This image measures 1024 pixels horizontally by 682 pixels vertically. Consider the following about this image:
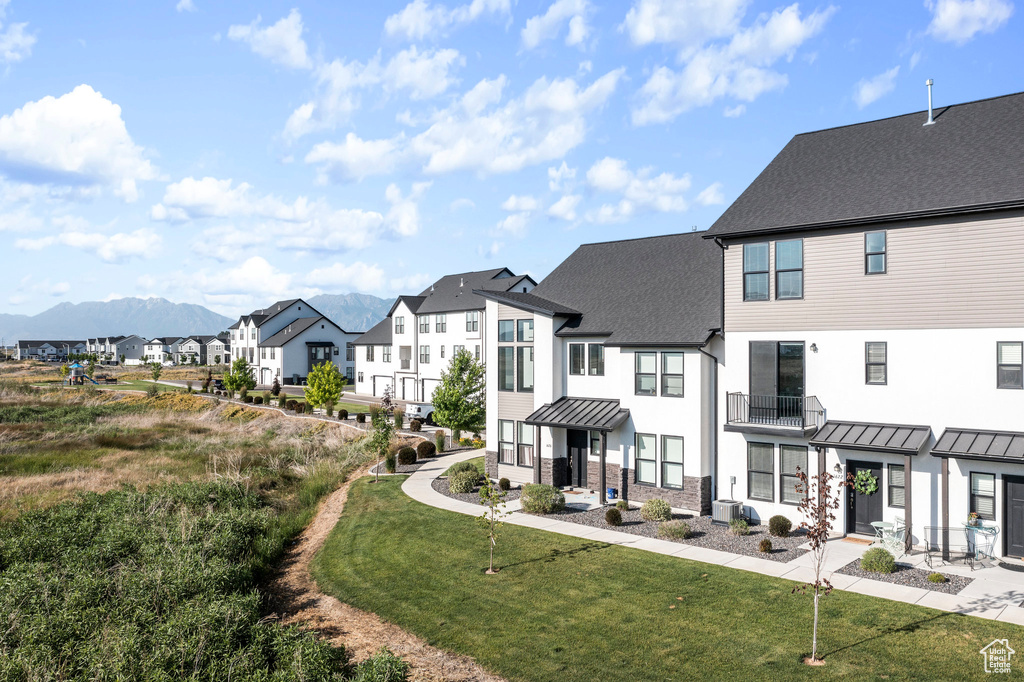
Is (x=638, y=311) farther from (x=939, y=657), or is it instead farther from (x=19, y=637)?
(x=19, y=637)

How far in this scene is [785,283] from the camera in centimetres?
2198

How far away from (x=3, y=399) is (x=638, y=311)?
2828 inches

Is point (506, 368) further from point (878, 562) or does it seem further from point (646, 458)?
point (878, 562)

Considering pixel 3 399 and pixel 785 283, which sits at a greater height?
pixel 785 283

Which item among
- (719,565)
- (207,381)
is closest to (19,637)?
(719,565)

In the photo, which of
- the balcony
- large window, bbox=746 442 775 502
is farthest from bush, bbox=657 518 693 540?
the balcony

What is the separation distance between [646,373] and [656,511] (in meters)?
5.23

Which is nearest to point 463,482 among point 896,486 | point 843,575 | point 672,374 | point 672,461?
point 672,461

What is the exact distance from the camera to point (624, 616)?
15.0 meters

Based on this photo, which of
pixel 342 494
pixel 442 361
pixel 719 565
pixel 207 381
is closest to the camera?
pixel 719 565

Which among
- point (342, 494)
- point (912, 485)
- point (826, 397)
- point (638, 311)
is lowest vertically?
point (342, 494)

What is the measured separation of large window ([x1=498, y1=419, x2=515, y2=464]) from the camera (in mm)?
29500

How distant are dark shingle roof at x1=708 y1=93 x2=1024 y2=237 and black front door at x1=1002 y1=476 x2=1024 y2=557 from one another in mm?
7536

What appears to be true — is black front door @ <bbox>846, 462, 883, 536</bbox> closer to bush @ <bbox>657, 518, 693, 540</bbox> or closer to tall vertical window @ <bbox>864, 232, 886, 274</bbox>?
bush @ <bbox>657, 518, 693, 540</bbox>
